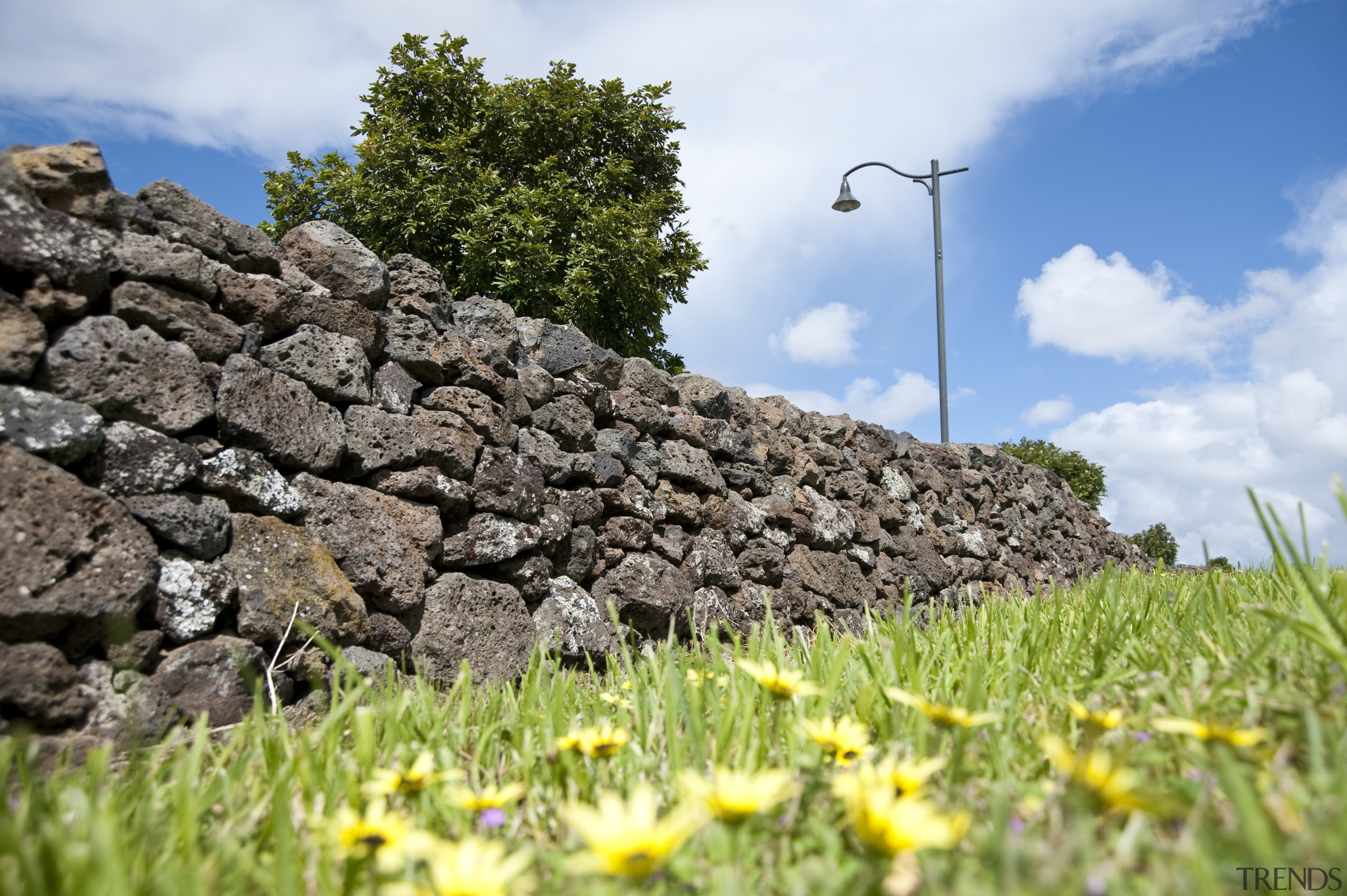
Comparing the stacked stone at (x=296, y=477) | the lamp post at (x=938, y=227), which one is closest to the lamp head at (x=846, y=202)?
the lamp post at (x=938, y=227)

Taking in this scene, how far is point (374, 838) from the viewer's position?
2.94 ft

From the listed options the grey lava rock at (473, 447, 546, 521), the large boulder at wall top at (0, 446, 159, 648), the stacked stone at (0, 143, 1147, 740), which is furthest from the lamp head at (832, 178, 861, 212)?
the large boulder at wall top at (0, 446, 159, 648)

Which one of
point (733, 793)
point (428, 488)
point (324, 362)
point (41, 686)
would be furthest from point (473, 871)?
point (324, 362)

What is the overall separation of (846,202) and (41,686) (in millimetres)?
8393

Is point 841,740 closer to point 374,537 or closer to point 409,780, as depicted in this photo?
point 409,780

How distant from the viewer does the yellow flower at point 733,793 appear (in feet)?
2.61

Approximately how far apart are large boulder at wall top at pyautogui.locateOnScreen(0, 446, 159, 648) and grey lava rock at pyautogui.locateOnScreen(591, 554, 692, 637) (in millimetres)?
1737

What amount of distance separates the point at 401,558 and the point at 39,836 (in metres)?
1.72

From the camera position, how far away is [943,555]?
6.11 m

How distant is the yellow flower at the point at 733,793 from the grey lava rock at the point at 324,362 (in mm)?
2200

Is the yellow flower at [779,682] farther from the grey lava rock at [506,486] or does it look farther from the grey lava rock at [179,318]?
the grey lava rock at [179,318]

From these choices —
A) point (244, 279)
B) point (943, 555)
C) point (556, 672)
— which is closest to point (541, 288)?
point (943, 555)

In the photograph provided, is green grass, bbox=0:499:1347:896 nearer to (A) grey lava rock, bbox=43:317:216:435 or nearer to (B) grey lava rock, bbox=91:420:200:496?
(B) grey lava rock, bbox=91:420:200:496

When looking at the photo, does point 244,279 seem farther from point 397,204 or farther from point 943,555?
point 397,204
